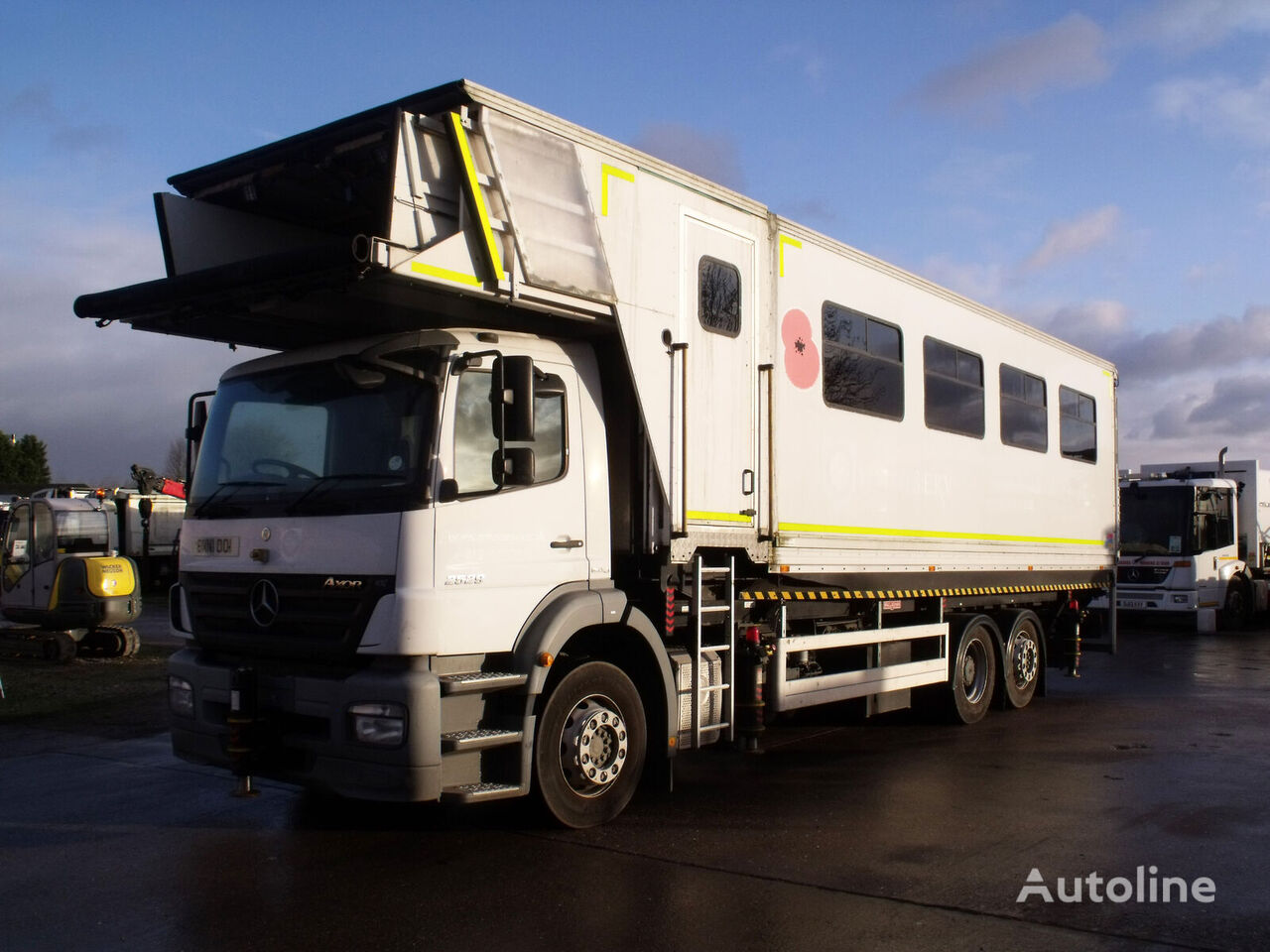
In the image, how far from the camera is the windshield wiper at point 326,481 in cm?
602

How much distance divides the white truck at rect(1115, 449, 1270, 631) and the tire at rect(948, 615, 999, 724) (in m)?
12.1

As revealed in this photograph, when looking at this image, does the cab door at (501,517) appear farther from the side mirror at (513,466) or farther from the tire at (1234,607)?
the tire at (1234,607)

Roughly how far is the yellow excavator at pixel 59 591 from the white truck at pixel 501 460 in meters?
10.2

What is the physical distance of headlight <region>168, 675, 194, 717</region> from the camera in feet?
21.5

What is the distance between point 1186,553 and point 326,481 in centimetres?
2078

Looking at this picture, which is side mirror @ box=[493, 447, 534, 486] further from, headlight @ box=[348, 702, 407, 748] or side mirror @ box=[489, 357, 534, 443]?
headlight @ box=[348, 702, 407, 748]

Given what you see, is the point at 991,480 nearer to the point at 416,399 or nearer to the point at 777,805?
the point at 777,805

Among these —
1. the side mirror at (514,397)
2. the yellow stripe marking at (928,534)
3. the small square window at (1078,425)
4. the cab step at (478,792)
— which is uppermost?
the small square window at (1078,425)

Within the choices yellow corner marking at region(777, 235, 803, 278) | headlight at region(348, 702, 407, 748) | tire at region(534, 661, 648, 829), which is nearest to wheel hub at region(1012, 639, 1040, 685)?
yellow corner marking at region(777, 235, 803, 278)

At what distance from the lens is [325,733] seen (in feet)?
19.2

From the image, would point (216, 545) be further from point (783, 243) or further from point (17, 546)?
point (17, 546)

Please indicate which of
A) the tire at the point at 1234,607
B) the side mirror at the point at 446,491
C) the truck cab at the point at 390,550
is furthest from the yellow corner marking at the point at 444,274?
the tire at the point at 1234,607

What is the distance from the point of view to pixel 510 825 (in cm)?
673

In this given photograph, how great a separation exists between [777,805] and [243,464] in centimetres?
397
